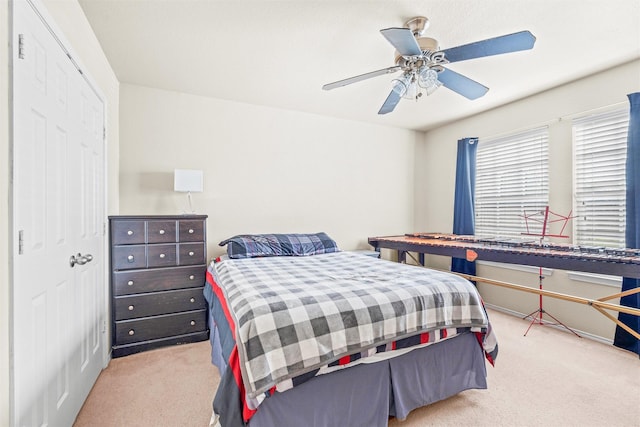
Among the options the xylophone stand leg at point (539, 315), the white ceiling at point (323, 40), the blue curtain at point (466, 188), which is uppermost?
the white ceiling at point (323, 40)

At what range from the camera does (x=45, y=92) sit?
1.36 meters

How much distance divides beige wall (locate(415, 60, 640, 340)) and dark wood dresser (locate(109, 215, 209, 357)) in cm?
348

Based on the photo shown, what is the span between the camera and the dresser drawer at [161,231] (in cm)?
267

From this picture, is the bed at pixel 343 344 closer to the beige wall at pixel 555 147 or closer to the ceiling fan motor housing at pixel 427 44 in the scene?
the ceiling fan motor housing at pixel 427 44

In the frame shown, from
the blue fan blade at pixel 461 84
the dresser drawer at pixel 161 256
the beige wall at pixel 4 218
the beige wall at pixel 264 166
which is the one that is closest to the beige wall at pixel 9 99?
the beige wall at pixel 4 218

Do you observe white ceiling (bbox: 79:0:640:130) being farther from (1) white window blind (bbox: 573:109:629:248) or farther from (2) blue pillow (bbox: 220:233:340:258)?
(2) blue pillow (bbox: 220:233:340:258)

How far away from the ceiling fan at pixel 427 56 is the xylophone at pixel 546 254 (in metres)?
1.39

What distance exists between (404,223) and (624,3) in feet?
10.9

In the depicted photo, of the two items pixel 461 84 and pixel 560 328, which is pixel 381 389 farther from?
pixel 560 328

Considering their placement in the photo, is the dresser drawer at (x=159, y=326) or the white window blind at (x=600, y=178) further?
the white window blind at (x=600, y=178)

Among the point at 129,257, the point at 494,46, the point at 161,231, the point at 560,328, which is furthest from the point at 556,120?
the point at 129,257

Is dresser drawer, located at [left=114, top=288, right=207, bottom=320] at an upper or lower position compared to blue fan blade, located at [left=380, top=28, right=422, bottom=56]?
lower

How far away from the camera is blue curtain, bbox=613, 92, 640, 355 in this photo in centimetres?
254

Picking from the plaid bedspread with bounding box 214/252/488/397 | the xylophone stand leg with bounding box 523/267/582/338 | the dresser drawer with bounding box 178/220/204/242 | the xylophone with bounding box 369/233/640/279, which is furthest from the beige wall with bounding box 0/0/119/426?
the xylophone stand leg with bounding box 523/267/582/338
